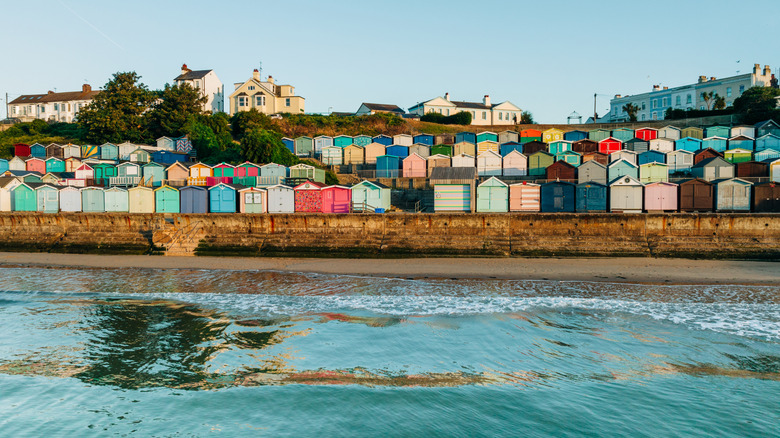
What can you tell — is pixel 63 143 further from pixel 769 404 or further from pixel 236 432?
pixel 769 404

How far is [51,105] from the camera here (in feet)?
265

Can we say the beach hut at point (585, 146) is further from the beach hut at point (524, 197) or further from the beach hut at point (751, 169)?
the beach hut at point (524, 197)

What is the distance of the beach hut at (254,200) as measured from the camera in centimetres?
3039

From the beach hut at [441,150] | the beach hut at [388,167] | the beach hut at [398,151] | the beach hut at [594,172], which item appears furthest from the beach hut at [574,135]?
the beach hut at [388,167]

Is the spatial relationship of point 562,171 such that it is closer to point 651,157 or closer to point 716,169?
point 651,157

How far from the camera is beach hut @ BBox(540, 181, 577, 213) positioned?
2873cm

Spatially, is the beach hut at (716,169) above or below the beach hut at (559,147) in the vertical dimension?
below

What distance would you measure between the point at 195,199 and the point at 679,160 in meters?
35.1

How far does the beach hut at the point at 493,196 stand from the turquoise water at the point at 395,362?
10.2 metres

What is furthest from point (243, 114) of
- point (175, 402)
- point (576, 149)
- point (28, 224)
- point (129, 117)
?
point (175, 402)

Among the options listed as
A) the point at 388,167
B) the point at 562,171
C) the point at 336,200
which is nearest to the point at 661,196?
the point at 562,171

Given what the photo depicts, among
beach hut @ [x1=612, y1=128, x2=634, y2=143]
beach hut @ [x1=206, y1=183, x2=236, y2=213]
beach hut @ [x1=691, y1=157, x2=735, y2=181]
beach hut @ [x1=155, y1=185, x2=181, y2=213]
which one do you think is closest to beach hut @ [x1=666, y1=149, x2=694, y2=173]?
beach hut @ [x1=691, y1=157, x2=735, y2=181]

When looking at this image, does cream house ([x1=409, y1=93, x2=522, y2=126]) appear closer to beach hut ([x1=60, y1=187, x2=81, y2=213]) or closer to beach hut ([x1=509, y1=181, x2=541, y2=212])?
beach hut ([x1=509, y1=181, x2=541, y2=212])

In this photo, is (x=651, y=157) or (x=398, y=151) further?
(x=398, y=151)
